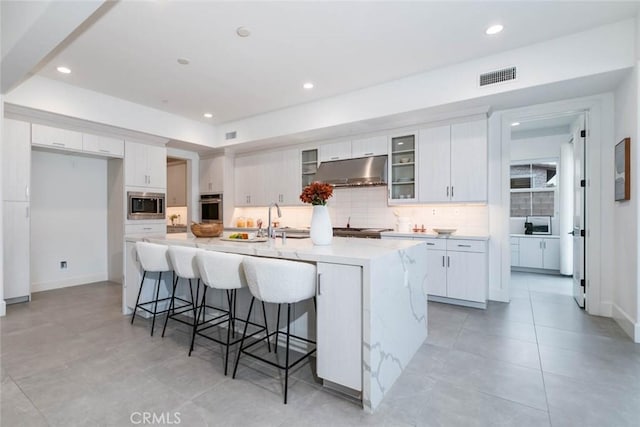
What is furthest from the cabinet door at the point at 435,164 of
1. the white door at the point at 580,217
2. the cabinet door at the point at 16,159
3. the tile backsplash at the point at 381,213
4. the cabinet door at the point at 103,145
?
the cabinet door at the point at 16,159

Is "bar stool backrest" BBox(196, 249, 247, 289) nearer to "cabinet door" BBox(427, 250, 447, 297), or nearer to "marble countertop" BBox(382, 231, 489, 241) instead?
"marble countertop" BBox(382, 231, 489, 241)

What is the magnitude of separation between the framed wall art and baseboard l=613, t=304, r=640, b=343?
1.16m

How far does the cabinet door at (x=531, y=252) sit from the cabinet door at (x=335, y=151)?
4166 millimetres

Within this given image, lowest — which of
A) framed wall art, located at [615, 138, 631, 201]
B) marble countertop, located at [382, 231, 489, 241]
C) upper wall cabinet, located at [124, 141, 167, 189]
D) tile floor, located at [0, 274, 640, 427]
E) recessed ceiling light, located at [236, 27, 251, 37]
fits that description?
tile floor, located at [0, 274, 640, 427]

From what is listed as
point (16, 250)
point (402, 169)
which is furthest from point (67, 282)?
point (402, 169)

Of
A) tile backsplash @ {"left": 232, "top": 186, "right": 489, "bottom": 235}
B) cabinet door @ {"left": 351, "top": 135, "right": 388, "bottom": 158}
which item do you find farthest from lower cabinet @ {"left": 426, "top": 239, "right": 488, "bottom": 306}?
cabinet door @ {"left": 351, "top": 135, "right": 388, "bottom": 158}

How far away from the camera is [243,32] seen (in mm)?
2959

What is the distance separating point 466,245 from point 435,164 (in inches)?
46.7

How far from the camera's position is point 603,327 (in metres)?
3.19

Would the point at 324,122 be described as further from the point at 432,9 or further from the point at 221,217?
the point at 221,217

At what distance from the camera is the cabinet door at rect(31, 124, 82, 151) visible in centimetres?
418

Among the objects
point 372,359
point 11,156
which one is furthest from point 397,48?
point 11,156

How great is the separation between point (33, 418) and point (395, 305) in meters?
2.30

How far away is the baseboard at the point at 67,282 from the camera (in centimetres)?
474
